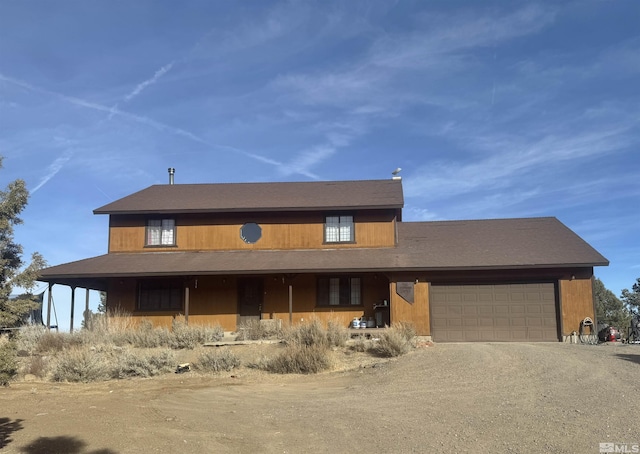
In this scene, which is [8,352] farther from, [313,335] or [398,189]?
[398,189]

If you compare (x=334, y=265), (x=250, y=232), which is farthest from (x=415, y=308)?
(x=250, y=232)

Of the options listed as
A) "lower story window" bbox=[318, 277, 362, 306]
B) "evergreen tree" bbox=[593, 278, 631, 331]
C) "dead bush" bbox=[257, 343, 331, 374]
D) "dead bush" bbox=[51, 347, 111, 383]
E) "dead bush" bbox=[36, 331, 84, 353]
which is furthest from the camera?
"evergreen tree" bbox=[593, 278, 631, 331]

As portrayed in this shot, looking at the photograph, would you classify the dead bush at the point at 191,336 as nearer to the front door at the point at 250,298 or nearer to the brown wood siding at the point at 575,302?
the front door at the point at 250,298

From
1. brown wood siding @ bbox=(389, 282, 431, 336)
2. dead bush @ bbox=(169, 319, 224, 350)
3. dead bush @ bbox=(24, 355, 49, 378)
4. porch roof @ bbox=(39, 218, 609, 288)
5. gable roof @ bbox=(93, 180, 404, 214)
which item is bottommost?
dead bush @ bbox=(24, 355, 49, 378)

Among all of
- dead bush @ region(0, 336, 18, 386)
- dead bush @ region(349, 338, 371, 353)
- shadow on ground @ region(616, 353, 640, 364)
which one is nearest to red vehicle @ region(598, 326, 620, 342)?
shadow on ground @ region(616, 353, 640, 364)

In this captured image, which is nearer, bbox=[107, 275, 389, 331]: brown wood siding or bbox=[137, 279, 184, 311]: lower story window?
bbox=[107, 275, 389, 331]: brown wood siding

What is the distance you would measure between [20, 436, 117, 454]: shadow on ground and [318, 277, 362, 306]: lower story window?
15.0 m

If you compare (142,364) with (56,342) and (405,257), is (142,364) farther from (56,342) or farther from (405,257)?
(405,257)

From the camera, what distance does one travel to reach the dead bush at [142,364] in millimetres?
14594

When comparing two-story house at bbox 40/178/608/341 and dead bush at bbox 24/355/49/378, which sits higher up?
two-story house at bbox 40/178/608/341

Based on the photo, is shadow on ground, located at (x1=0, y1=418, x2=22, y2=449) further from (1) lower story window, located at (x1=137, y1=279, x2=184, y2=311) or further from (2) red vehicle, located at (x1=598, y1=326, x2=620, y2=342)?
(2) red vehicle, located at (x1=598, y1=326, x2=620, y2=342)

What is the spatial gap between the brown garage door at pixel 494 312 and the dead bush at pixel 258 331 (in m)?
5.63

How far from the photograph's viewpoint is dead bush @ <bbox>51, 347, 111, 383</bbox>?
13875 mm

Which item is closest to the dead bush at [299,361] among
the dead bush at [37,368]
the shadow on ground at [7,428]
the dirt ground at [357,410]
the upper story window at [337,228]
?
the dirt ground at [357,410]
